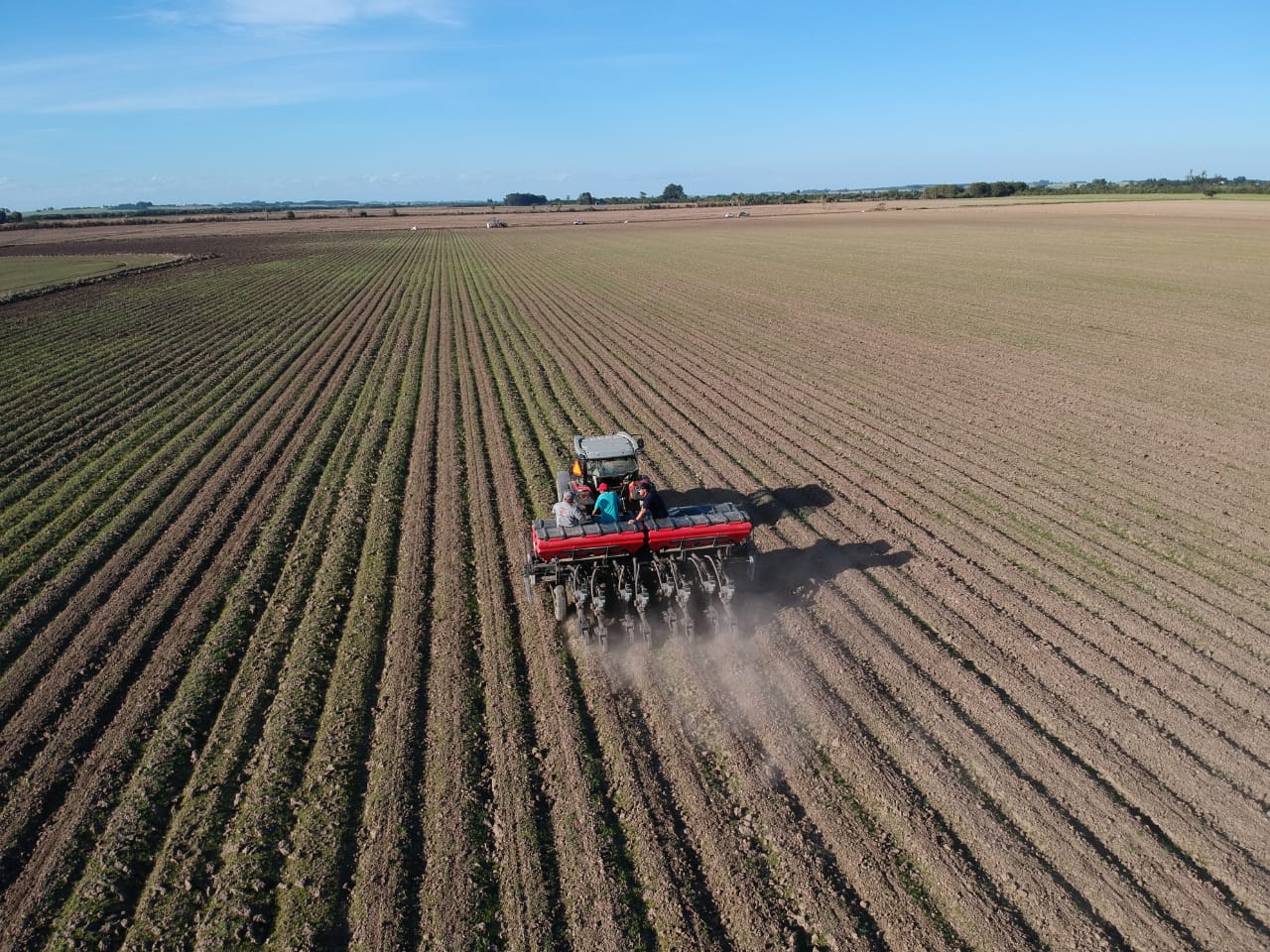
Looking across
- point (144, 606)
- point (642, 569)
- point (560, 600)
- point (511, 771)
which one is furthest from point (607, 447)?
point (144, 606)

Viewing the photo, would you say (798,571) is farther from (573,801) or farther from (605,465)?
(573,801)

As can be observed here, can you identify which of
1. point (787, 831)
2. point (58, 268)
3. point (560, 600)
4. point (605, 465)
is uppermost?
point (605, 465)

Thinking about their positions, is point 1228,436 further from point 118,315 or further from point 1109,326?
point 118,315

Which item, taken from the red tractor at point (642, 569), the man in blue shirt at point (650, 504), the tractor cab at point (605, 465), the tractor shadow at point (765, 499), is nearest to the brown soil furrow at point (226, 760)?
the red tractor at point (642, 569)

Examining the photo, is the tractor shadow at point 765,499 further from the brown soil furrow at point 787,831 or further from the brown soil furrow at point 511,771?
the brown soil furrow at point 787,831

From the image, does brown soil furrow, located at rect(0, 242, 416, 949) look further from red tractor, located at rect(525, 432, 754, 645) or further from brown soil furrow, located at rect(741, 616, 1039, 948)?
brown soil furrow, located at rect(741, 616, 1039, 948)

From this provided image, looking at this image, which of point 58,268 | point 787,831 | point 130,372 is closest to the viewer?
point 787,831

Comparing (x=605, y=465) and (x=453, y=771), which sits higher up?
(x=605, y=465)

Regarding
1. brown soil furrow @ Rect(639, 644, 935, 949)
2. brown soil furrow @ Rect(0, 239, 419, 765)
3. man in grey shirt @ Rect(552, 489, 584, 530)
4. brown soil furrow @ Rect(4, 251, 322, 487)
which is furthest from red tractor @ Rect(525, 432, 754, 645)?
brown soil furrow @ Rect(4, 251, 322, 487)
